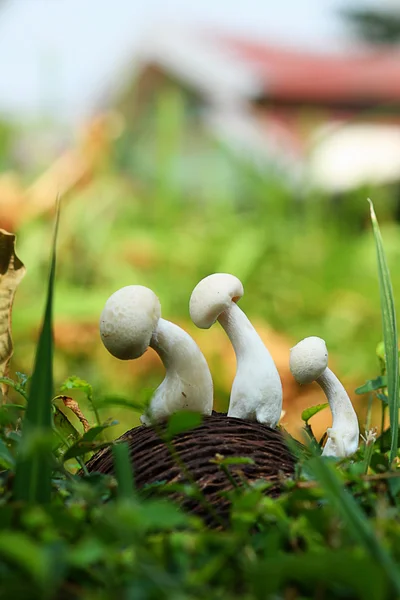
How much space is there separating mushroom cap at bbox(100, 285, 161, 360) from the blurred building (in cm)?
324

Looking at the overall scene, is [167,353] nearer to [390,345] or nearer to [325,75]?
[390,345]

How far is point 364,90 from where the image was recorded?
28.4 feet

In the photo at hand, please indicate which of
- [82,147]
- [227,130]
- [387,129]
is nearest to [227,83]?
[227,130]

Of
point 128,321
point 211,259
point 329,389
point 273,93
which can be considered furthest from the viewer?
point 273,93

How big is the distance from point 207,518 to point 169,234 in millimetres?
3065

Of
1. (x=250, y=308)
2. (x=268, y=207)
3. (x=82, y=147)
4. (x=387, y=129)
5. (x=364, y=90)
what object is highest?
(x=364, y=90)

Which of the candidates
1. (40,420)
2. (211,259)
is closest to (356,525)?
(40,420)

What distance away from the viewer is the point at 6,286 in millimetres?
753

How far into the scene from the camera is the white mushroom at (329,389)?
0.67m

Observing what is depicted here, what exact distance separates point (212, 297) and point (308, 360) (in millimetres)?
97

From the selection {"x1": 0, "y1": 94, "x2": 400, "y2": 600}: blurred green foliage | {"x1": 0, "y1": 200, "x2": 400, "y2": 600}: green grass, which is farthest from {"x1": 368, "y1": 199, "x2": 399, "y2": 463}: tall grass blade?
{"x1": 0, "y1": 200, "x2": 400, "y2": 600}: green grass

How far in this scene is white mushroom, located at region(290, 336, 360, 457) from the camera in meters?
0.67

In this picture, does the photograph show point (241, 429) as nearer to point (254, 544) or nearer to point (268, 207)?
point (254, 544)

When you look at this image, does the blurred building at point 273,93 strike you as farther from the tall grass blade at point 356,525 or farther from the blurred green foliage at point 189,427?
the tall grass blade at point 356,525
